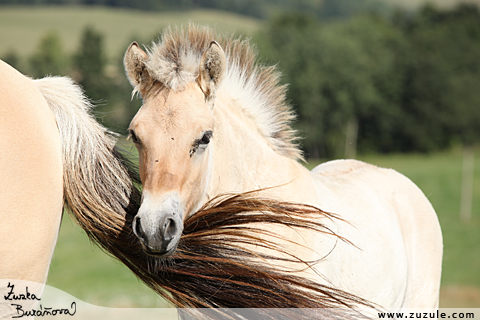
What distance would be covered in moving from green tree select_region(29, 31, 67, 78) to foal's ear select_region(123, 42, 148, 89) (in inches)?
1522

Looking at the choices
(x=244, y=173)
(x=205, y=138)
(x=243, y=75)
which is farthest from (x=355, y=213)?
(x=205, y=138)

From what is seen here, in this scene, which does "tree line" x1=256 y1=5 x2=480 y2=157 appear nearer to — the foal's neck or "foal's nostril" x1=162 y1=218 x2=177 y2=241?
the foal's neck

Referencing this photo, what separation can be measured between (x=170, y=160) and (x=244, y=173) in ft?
2.03

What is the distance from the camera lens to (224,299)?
7.68 ft

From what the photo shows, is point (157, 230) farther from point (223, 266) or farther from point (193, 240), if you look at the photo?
point (223, 266)

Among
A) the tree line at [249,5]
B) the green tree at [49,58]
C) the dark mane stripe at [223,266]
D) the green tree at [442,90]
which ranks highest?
the tree line at [249,5]

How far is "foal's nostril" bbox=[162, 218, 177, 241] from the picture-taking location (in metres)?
2.20

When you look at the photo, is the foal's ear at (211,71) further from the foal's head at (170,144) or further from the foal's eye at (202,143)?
the foal's eye at (202,143)

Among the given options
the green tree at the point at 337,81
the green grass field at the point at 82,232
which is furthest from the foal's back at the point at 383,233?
the green tree at the point at 337,81

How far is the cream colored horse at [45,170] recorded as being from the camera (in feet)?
6.23

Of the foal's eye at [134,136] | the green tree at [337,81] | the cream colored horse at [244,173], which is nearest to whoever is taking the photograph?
the cream colored horse at [244,173]

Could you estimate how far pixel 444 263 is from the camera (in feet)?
77.4

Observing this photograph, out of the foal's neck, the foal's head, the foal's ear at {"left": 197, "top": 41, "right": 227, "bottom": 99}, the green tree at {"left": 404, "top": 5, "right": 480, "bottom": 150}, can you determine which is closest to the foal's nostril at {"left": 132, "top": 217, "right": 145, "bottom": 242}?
the foal's head

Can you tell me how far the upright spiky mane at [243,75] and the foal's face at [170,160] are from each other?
25 cm
